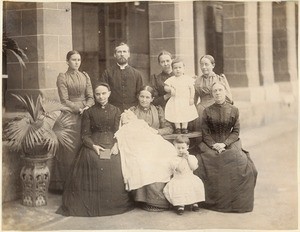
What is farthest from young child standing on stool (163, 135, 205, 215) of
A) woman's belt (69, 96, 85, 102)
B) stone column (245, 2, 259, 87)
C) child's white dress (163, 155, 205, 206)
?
stone column (245, 2, 259, 87)

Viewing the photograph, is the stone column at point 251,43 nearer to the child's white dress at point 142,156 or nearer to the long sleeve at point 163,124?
the long sleeve at point 163,124

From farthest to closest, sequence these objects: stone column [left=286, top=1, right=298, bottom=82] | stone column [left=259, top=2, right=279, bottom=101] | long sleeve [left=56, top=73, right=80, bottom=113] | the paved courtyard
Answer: stone column [left=259, top=2, right=279, bottom=101], stone column [left=286, top=1, right=298, bottom=82], long sleeve [left=56, top=73, right=80, bottom=113], the paved courtyard

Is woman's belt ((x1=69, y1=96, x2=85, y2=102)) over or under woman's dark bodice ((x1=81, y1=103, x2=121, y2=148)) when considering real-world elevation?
over

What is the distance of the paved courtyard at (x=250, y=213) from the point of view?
256cm

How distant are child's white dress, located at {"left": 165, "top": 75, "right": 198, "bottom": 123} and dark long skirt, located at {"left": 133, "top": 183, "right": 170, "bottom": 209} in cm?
38

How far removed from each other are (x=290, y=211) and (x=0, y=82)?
1.70 m

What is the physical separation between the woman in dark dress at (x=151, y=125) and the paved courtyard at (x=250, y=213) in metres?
0.05

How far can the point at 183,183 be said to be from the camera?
8.60 ft

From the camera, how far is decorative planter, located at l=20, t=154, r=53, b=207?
2605mm

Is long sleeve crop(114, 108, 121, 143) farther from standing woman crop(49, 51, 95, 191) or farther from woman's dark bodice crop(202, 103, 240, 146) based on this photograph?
woman's dark bodice crop(202, 103, 240, 146)

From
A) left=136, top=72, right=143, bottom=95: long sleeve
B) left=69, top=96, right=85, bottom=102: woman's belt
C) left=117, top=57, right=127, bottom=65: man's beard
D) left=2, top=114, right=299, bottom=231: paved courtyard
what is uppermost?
left=117, top=57, right=127, bottom=65: man's beard

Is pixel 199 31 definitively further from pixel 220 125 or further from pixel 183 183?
pixel 183 183

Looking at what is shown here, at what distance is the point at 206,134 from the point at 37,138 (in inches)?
35.6

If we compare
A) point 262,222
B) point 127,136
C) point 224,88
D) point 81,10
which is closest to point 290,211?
point 262,222
